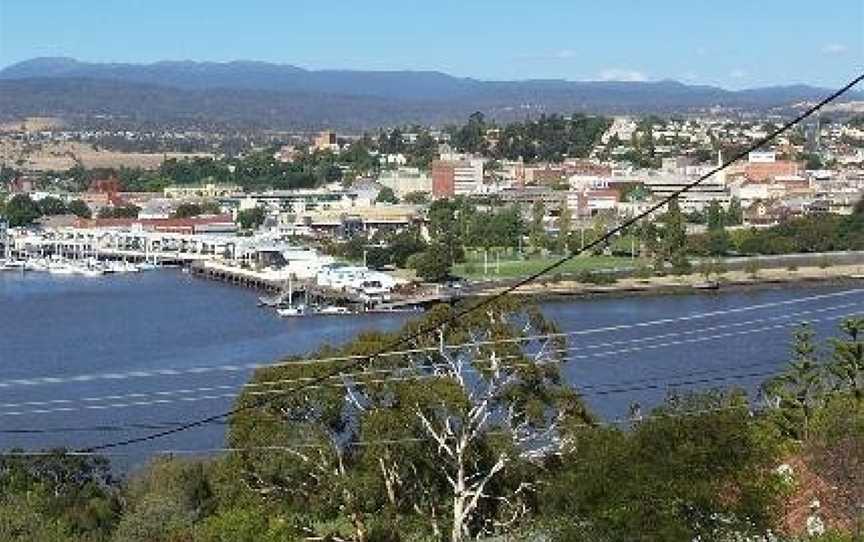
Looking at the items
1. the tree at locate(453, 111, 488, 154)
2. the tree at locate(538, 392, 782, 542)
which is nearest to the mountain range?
the tree at locate(453, 111, 488, 154)

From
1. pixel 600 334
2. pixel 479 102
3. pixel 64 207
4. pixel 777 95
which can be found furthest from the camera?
pixel 777 95

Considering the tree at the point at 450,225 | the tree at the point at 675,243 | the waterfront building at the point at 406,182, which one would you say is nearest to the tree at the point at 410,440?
the tree at the point at 675,243

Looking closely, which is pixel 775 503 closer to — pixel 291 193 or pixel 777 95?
pixel 291 193

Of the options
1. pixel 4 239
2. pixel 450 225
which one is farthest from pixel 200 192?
pixel 450 225

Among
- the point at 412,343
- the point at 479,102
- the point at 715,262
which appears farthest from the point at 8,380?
the point at 479,102

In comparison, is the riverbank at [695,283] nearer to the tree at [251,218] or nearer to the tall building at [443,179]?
the tree at [251,218]
